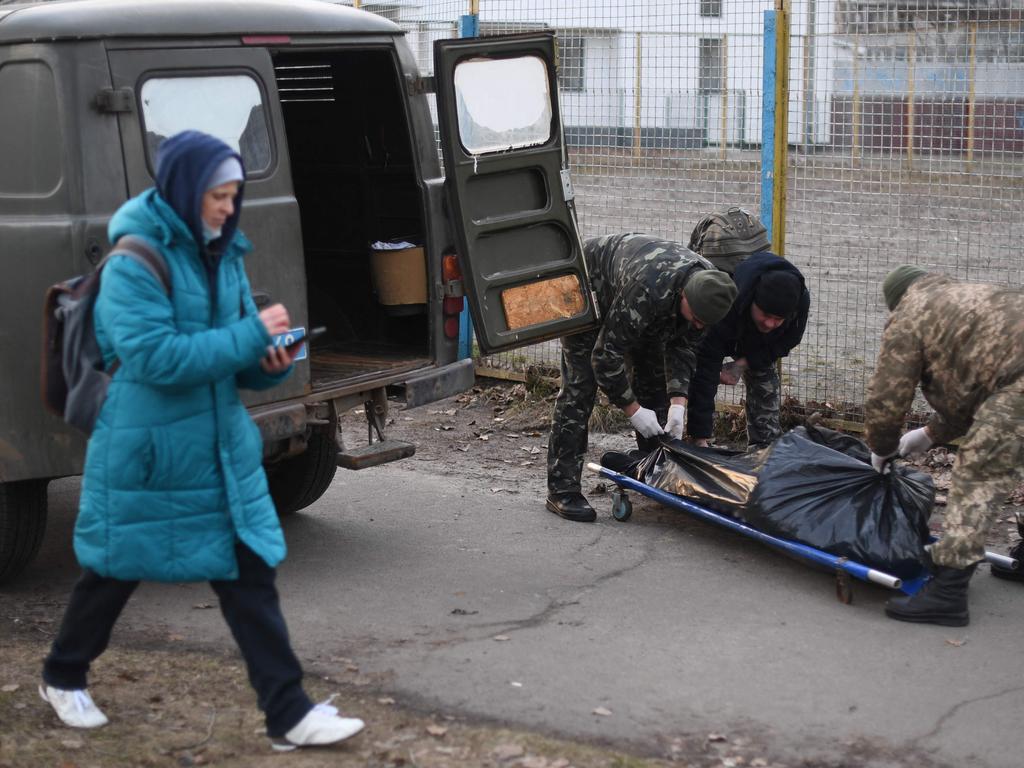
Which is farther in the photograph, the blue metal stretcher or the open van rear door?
the open van rear door

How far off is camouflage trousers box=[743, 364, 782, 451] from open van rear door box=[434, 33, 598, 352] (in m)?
1.12

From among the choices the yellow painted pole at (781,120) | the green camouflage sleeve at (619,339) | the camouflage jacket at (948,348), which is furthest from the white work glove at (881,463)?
the yellow painted pole at (781,120)

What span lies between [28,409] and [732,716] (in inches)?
114

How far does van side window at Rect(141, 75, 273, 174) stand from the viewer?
5.11 metres

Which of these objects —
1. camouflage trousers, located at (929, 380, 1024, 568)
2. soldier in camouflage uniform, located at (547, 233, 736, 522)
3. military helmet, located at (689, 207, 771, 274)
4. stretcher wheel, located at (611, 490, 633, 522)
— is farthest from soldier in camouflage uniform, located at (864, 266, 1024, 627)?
military helmet, located at (689, 207, 771, 274)

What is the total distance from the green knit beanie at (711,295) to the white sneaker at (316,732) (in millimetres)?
2743

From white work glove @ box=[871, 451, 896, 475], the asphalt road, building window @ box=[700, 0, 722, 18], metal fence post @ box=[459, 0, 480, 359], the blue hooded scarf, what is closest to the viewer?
the blue hooded scarf

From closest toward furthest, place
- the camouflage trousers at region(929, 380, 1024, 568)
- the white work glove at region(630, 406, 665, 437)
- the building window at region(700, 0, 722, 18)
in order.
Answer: the camouflage trousers at region(929, 380, 1024, 568) → the white work glove at region(630, 406, 665, 437) → the building window at region(700, 0, 722, 18)

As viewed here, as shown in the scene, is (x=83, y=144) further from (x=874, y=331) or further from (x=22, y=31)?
(x=874, y=331)

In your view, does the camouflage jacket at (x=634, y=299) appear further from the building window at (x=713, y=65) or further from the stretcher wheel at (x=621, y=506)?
the building window at (x=713, y=65)

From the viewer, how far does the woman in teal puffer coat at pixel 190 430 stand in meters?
3.62

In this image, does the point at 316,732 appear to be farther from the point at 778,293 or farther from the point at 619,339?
the point at 778,293

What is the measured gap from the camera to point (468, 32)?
9.50 m

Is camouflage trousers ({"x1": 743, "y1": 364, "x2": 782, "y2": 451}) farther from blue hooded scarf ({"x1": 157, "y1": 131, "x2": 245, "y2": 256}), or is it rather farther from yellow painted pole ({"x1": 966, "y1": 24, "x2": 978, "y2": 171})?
blue hooded scarf ({"x1": 157, "y1": 131, "x2": 245, "y2": 256})
